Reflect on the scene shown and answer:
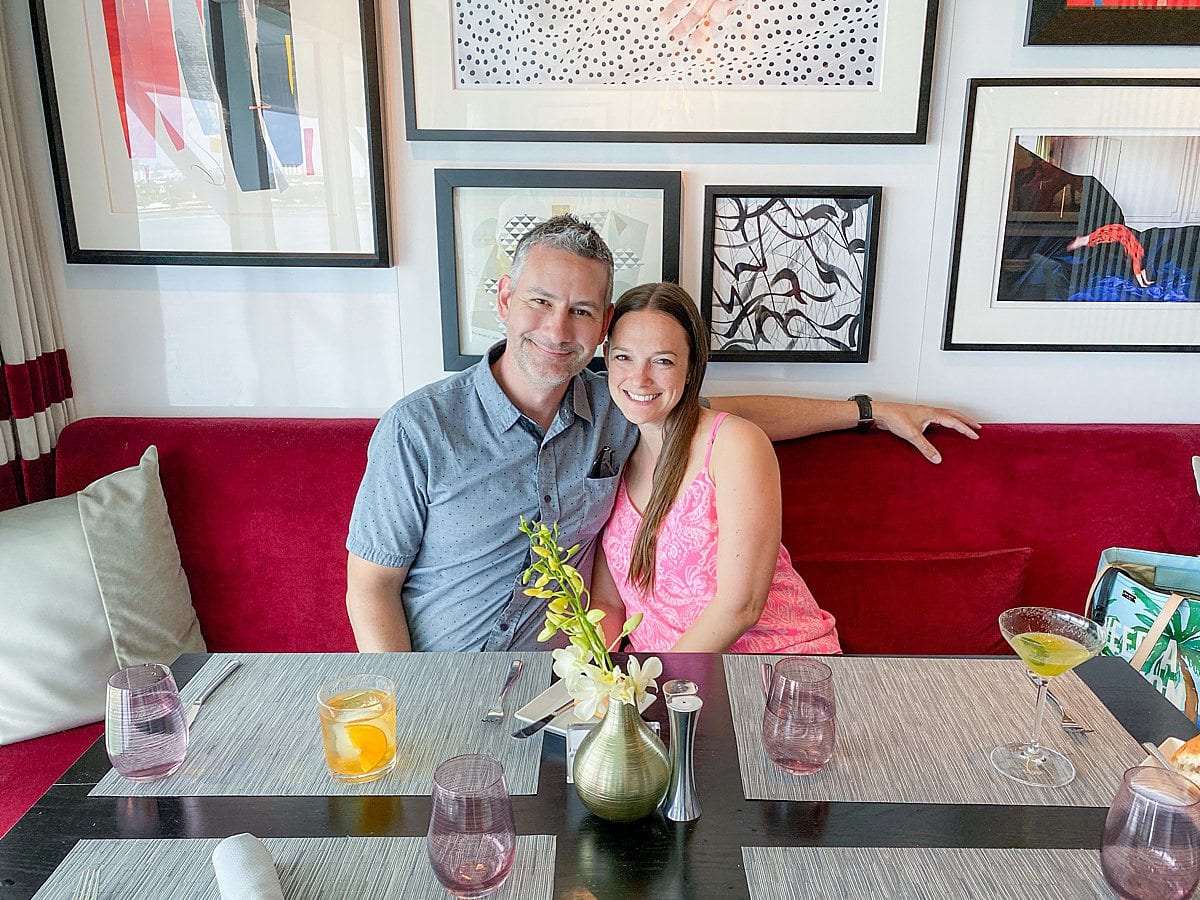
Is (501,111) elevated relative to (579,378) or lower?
elevated

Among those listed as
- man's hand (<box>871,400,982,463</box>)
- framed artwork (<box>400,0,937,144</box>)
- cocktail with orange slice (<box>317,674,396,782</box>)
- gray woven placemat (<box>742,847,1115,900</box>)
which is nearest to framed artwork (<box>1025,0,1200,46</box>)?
framed artwork (<box>400,0,937,144</box>)

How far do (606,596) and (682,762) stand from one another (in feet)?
2.71

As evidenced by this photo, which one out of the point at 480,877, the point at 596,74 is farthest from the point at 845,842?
the point at 596,74

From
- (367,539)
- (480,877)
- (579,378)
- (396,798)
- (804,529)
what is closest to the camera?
(480,877)

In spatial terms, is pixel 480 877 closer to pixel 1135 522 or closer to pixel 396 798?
pixel 396 798

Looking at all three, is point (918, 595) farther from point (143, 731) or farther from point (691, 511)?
point (143, 731)

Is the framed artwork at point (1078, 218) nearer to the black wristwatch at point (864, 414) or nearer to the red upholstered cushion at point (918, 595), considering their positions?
the black wristwatch at point (864, 414)

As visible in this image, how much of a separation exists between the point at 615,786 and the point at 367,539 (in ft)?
3.04

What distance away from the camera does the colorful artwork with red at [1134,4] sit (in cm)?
187

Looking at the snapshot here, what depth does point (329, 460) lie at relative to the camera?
1.95 metres

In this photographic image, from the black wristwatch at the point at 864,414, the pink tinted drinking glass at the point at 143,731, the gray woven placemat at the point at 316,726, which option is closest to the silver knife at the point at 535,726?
the gray woven placemat at the point at 316,726

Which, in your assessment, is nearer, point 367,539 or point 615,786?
point 615,786

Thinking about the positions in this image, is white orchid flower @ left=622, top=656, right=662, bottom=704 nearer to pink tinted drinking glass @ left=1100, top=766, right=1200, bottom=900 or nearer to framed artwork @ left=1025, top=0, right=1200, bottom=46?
pink tinted drinking glass @ left=1100, top=766, right=1200, bottom=900

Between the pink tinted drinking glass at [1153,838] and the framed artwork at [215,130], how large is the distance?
1716 mm
